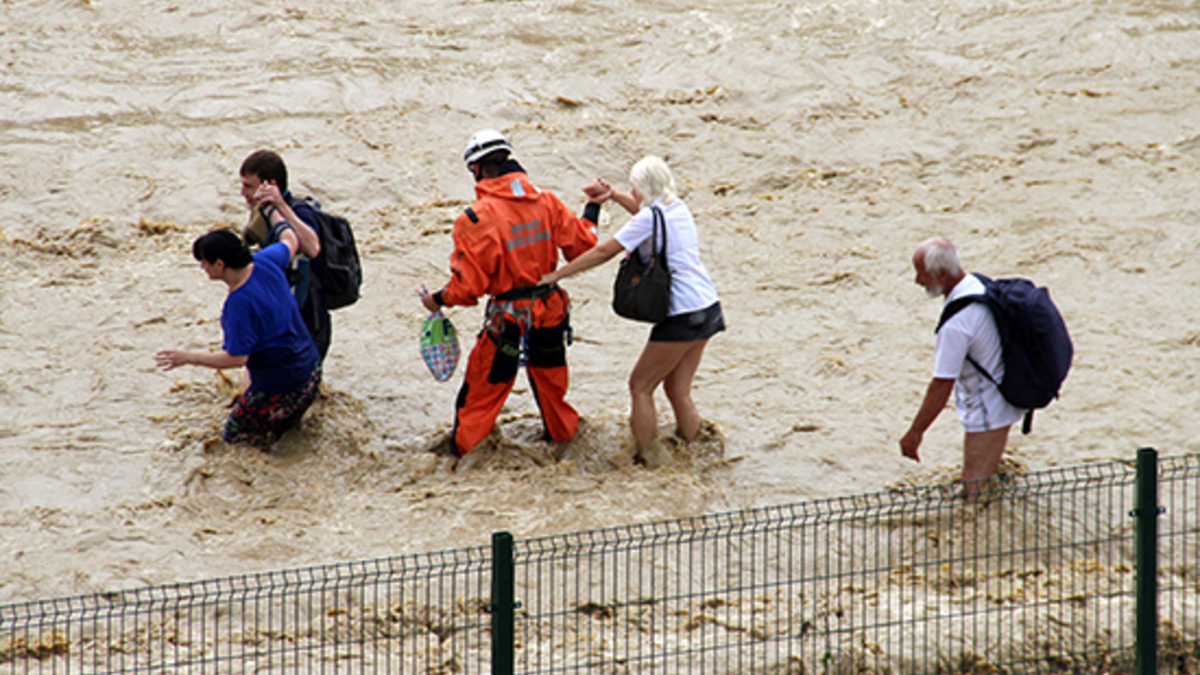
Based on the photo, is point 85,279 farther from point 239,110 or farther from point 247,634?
point 247,634

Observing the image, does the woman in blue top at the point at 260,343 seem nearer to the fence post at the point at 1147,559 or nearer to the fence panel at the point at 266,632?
the fence panel at the point at 266,632

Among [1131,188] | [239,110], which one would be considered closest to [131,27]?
[239,110]

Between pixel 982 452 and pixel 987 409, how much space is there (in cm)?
27

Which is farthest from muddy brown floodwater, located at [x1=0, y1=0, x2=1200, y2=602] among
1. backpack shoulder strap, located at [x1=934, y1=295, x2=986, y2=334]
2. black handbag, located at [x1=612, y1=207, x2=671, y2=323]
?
backpack shoulder strap, located at [x1=934, y1=295, x2=986, y2=334]

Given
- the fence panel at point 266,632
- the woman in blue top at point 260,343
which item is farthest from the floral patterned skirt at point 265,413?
the fence panel at point 266,632

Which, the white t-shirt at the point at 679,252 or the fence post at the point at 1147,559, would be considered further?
the white t-shirt at the point at 679,252

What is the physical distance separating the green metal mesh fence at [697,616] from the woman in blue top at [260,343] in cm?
143

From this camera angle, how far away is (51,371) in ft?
28.4

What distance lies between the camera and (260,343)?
7.00 meters

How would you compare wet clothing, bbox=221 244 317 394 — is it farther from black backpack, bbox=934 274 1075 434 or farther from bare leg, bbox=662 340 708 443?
black backpack, bbox=934 274 1075 434

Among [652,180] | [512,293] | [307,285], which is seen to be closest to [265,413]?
[307,285]

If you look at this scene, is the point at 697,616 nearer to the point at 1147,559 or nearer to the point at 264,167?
the point at 1147,559

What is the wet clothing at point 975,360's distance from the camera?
6.13 meters

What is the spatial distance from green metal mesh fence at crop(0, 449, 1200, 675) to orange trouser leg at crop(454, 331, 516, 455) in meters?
1.23
